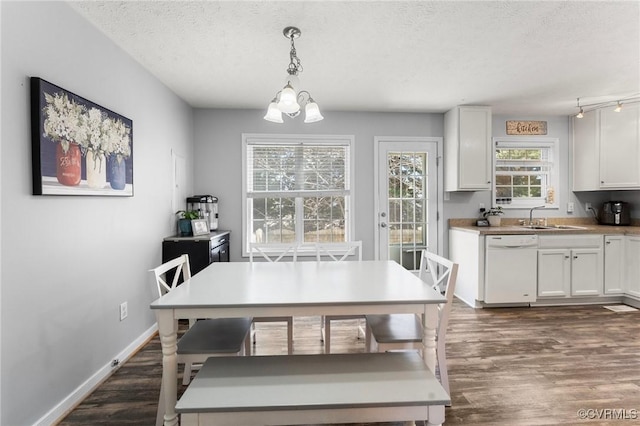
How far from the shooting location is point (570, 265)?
360 cm

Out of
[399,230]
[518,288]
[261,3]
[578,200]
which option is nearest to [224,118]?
[261,3]

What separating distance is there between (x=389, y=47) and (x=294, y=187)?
2.06 m

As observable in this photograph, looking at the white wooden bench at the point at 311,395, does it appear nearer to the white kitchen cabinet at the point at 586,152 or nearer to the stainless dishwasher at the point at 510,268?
the stainless dishwasher at the point at 510,268

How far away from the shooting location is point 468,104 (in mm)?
3768

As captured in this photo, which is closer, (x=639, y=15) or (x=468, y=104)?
(x=639, y=15)

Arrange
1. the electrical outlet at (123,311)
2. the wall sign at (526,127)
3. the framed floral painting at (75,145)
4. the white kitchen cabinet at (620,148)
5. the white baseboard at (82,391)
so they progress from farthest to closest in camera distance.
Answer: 1. the wall sign at (526,127)
2. the white kitchen cabinet at (620,148)
3. the electrical outlet at (123,311)
4. the white baseboard at (82,391)
5. the framed floral painting at (75,145)

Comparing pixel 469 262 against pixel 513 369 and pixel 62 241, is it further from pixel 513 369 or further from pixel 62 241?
pixel 62 241

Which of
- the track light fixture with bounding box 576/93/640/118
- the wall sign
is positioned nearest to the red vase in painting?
the wall sign

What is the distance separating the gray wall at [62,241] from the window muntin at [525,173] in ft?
13.7

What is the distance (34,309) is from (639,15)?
3866 mm

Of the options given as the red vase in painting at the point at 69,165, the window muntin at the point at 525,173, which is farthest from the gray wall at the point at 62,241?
the window muntin at the point at 525,173

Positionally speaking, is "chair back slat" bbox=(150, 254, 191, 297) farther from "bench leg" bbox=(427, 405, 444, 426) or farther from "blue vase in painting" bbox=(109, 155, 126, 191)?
"bench leg" bbox=(427, 405, 444, 426)

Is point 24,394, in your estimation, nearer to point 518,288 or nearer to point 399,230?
point 399,230

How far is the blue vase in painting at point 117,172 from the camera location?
2.22 meters
